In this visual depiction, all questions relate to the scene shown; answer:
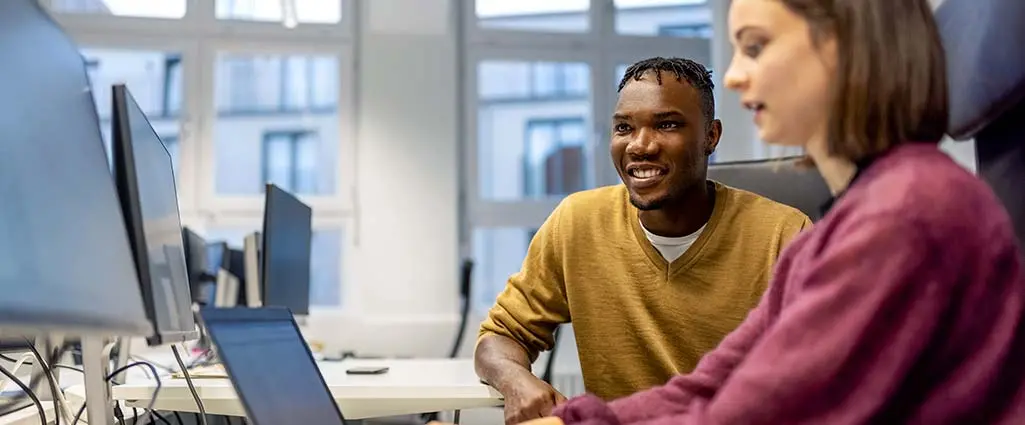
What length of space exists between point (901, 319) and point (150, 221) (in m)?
0.76

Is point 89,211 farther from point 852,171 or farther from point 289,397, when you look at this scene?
point 852,171

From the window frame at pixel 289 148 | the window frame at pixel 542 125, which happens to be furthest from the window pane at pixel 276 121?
the window frame at pixel 542 125

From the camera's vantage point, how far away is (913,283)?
60 centimetres

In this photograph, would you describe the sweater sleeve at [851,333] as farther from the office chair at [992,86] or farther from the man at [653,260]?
the man at [653,260]

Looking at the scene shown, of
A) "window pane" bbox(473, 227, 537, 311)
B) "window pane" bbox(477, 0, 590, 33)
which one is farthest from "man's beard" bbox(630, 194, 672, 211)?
"window pane" bbox(477, 0, 590, 33)

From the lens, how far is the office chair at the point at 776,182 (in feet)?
5.44

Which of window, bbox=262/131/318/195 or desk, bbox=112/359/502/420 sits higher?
window, bbox=262/131/318/195

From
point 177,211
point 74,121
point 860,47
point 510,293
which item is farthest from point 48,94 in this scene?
point 510,293

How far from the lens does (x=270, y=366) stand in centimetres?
79

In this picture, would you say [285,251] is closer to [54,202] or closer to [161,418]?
[161,418]

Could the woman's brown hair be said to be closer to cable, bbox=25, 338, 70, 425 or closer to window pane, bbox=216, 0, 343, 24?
cable, bbox=25, 338, 70, 425

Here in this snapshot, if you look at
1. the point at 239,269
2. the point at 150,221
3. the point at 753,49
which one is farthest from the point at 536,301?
the point at 239,269

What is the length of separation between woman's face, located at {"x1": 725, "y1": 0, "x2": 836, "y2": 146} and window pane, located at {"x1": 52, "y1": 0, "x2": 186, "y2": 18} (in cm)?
425

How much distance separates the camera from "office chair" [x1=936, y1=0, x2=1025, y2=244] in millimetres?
888
